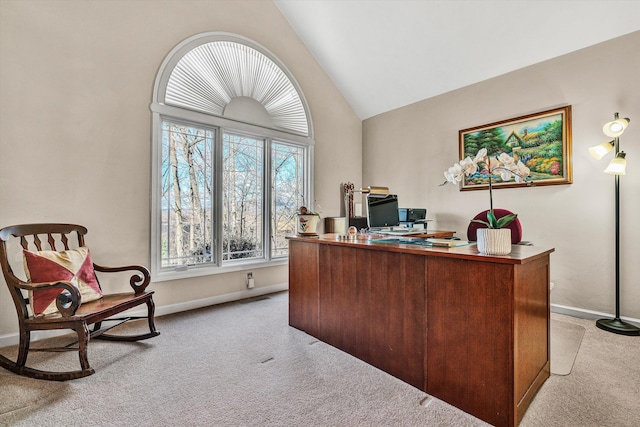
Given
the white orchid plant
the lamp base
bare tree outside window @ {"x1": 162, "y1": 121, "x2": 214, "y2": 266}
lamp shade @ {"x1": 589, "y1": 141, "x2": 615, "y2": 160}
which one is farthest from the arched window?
the lamp base

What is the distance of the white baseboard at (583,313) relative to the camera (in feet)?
9.40

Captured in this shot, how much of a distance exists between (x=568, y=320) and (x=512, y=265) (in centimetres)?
245

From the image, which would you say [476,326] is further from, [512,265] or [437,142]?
[437,142]

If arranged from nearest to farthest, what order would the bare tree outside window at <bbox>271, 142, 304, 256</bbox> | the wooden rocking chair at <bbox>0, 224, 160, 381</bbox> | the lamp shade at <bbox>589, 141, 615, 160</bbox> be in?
the wooden rocking chair at <bbox>0, 224, 160, 381</bbox> → the lamp shade at <bbox>589, 141, 615, 160</bbox> → the bare tree outside window at <bbox>271, 142, 304, 256</bbox>

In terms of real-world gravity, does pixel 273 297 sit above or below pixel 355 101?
below

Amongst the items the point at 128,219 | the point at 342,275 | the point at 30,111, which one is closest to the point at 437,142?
the point at 342,275

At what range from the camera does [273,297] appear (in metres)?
3.88

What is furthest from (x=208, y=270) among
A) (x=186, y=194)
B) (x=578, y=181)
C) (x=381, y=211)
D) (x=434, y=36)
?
(x=578, y=181)

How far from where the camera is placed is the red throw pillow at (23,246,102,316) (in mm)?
2127

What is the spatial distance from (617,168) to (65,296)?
448 cm

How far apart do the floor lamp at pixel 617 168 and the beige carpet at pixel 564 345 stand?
0.25m

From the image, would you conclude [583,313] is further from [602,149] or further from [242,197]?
[242,197]

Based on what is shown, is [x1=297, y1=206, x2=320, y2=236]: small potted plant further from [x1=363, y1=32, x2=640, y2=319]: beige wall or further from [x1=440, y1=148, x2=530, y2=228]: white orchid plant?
[x1=363, y1=32, x2=640, y2=319]: beige wall

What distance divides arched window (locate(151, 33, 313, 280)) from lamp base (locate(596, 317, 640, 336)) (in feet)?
11.5
